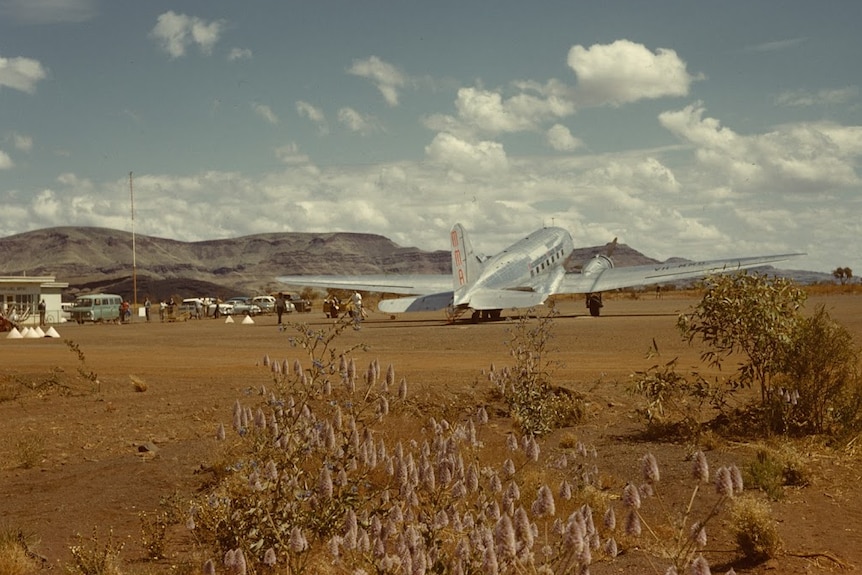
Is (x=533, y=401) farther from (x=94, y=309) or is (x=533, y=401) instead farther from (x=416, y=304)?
(x=94, y=309)

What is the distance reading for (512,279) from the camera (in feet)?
146

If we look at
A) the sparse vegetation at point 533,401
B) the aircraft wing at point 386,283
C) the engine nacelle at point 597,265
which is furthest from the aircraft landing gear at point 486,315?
the sparse vegetation at point 533,401

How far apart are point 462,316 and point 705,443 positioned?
40.8 meters

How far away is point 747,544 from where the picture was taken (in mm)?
7285

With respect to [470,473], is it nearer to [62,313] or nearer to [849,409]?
[849,409]

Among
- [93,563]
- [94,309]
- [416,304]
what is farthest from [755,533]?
[94,309]

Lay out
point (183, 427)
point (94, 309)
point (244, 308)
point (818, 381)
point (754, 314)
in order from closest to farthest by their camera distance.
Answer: point (818, 381), point (754, 314), point (183, 427), point (94, 309), point (244, 308)

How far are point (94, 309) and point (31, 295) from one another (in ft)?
19.6

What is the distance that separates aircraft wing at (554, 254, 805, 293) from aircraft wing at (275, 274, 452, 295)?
7.22 m

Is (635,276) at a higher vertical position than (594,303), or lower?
higher

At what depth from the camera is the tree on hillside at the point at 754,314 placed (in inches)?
479

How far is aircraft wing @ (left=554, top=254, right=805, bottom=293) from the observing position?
1854 inches

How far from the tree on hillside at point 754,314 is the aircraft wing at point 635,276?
109ft

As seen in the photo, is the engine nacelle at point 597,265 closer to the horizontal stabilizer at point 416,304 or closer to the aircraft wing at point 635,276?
the aircraft wing at point 635,276
